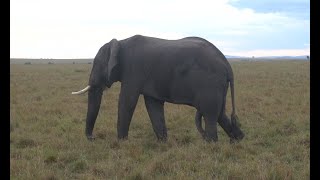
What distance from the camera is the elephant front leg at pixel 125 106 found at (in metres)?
9.45

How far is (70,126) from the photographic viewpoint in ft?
38.3

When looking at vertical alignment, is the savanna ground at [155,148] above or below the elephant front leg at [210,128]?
below

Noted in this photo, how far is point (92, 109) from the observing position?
32.8 feet

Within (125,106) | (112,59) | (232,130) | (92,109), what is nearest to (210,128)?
(232,130)

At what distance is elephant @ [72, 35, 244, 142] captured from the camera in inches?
359

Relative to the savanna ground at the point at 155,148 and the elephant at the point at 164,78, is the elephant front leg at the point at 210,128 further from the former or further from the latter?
the savanna ground at the point at 155,148

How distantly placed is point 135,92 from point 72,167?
249 cm

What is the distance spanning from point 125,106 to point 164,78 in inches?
39.3

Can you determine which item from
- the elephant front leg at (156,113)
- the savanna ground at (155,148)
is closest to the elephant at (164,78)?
the elephant front leg at (156,113)

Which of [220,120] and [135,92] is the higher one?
[135,92]

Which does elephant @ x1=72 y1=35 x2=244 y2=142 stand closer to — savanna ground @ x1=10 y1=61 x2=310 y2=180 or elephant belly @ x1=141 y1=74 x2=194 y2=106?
elephant belly @ x1=141 y1=74 x2=194 y2=106
